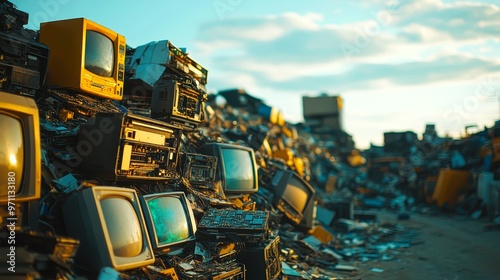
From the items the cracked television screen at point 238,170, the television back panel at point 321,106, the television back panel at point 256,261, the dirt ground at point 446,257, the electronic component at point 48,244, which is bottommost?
the dirt ground at point 446,257

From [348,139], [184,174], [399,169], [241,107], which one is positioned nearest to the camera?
[184,174]

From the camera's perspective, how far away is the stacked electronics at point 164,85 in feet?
18.6

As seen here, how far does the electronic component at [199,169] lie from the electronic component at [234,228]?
75 centimetres

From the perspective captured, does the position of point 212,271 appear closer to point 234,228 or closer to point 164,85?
point 234,228

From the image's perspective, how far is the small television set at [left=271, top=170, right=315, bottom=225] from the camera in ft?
26.3

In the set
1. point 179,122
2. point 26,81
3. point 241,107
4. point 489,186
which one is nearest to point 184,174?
point 179,122

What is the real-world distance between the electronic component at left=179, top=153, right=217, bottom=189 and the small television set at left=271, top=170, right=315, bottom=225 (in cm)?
242

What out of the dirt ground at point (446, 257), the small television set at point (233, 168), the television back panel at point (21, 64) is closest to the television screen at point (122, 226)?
the television back panel at point (21, 64)

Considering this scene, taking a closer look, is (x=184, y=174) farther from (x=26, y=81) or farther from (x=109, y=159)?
(x=26, y=81)

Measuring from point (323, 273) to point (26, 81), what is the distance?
503 cm

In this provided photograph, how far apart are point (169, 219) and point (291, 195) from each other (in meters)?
4.15

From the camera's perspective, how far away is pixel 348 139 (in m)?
24.7

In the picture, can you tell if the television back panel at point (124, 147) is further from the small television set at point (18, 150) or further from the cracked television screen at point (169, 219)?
the small television set at point (18, 150)

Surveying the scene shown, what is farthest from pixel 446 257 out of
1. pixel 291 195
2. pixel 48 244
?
pixel 48 244
